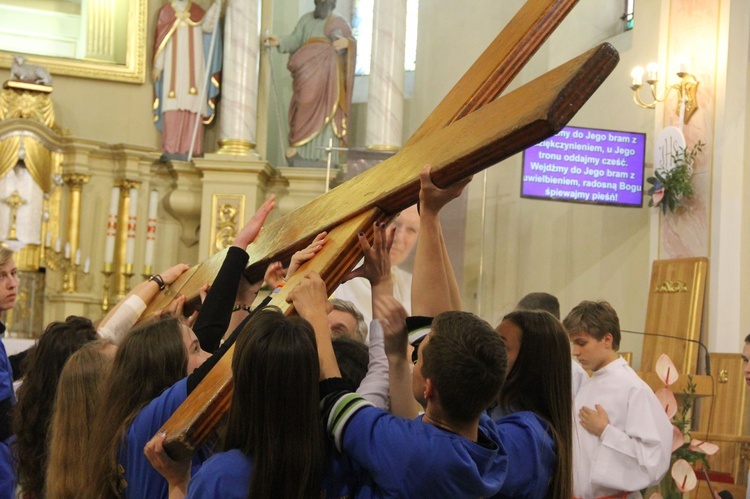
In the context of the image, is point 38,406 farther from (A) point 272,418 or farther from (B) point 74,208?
(B) point 74,208

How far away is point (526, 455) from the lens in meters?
2.32

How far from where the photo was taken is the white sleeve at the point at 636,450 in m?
3.80

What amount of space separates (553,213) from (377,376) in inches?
350

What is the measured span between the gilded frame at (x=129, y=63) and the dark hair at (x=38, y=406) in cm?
802

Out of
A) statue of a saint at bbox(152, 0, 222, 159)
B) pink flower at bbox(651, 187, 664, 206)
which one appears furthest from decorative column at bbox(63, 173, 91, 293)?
pink flower at bbox(651, 187, 664, 206)

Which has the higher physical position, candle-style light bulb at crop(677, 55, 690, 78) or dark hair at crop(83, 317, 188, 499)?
candle-style light bulb at crop(677, 55, 690, 78)

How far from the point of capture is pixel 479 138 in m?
1.61

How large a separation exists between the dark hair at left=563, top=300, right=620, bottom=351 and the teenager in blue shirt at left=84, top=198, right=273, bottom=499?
176 cm

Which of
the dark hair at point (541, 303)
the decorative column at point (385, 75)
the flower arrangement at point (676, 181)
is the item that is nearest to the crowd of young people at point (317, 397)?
the dark hair at point (541, 303)

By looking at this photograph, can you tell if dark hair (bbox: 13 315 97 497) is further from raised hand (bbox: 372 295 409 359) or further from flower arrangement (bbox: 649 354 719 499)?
flower arrangement (bbox: 649 354 719 499)

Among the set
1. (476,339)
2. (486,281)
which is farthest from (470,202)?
(476,339)

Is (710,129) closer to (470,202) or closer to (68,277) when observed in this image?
(470,202)

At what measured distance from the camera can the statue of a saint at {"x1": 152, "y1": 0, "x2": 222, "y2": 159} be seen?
10.9 meters

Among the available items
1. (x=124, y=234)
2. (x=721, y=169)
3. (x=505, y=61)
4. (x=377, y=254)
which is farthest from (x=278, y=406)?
(x=124, y=234)
